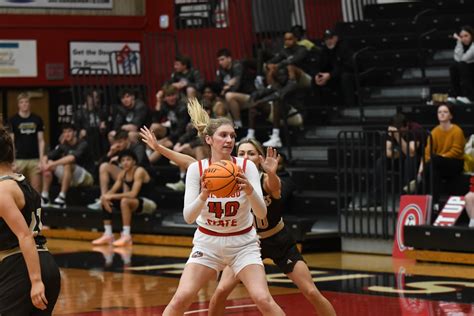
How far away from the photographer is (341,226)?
57.4 ft

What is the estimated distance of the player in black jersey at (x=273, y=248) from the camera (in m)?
9.46

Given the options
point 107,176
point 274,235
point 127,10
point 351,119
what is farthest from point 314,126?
point 274,235

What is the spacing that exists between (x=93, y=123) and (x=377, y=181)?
782 centimetres

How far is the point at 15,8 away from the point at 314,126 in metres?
8.16

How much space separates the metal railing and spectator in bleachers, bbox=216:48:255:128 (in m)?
3.37

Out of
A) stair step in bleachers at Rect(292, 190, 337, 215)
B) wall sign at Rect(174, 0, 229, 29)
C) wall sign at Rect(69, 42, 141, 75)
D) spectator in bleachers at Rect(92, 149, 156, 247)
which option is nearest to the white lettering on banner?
stair step in bleachers at Rect(292, 190, 337, 215)

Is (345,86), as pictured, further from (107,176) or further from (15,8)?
(15,8)

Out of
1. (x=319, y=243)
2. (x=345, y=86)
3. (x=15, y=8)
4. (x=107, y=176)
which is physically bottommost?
(x=319, y=243)

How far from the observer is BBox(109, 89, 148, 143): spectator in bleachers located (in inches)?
836

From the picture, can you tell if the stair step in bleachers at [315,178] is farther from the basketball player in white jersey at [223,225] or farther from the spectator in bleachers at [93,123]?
the basketball player in white jersey at [223,225]

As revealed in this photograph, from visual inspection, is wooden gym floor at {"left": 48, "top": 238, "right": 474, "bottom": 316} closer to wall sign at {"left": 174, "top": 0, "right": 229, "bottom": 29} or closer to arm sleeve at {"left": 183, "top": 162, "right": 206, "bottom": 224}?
arm sleeve at {"left": 183, "top": 162, "right": 206, "bottom": 224}

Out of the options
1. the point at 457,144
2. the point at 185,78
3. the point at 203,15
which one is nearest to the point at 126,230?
the point at 185,78

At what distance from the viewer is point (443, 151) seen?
16516 millimetres

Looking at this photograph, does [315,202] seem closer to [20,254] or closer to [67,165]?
[67,165]
